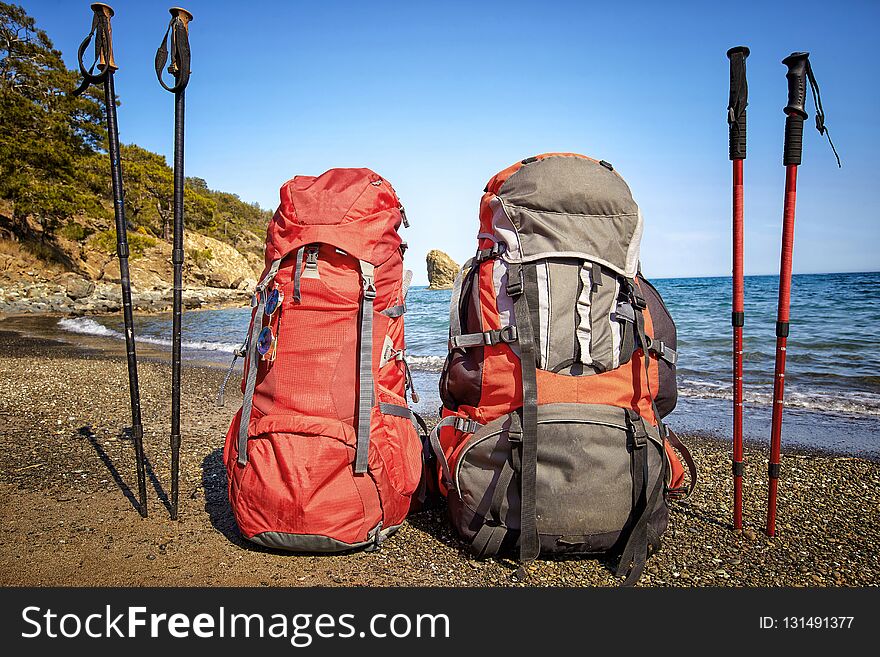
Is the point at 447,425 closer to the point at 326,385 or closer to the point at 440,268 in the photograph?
the point at 326,385

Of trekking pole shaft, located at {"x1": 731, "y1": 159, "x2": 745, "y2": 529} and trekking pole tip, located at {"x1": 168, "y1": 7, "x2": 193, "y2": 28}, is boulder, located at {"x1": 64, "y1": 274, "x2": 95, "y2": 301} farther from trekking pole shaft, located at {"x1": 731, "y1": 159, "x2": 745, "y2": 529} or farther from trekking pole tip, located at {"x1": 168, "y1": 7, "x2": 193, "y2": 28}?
trekking pole shaft, located at {"x1": 731, "y1": 159, "x2": 745, "y2": 529}

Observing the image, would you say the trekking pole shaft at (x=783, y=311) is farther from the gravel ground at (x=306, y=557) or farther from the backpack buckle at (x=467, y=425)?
the backpack buckle at (x=467, y=425)

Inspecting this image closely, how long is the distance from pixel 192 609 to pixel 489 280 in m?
2.09

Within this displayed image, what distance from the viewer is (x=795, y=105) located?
314 centimetres

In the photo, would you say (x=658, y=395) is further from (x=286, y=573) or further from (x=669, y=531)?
(x=286, y=573)

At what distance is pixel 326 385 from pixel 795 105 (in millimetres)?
2980

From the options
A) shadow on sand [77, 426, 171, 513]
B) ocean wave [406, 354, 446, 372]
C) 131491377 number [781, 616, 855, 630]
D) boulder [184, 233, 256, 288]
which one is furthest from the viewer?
boulder [184, 233, 256, 288]

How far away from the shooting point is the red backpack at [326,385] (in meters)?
2.89

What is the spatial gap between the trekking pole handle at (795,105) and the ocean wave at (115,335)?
1165cm

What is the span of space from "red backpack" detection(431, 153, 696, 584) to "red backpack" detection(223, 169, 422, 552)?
1.30 feet

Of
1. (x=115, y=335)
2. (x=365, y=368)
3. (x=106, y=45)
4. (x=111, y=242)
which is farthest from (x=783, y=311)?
(x=111, y=242)

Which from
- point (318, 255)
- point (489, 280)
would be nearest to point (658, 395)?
point (489, 280)

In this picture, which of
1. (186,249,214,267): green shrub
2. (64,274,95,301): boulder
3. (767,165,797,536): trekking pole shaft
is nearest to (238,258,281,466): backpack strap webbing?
(767,165,797,536): trekking pole shaft

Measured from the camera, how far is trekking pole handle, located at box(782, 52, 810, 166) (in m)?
3.13
